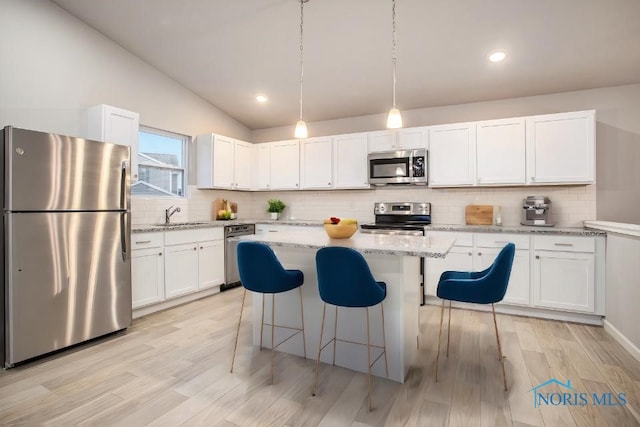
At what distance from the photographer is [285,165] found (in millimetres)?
5332

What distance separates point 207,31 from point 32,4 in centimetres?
152

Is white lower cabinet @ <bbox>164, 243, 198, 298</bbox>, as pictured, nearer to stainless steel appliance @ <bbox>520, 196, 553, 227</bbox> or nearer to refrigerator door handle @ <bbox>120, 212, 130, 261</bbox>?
refrigerator door handle @ <bbox>120, 212, 130, 261</bbox>

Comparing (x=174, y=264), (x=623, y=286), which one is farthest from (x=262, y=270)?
(x=623, y=286)

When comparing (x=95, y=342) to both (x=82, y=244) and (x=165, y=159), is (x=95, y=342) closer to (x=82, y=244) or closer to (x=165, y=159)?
(x=82, y=244)

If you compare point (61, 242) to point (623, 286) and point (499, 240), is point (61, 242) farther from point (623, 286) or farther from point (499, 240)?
point (623, 286)

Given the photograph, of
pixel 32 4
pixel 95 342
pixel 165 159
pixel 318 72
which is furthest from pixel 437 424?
pixel 32 4

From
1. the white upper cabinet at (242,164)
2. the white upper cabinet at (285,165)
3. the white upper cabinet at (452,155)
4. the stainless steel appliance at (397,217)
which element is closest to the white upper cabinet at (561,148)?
the white upper cabinet at (452,155)

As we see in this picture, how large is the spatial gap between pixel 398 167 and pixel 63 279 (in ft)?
12.3

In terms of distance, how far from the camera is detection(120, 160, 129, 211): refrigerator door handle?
3.09 m

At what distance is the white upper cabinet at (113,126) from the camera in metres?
3.34

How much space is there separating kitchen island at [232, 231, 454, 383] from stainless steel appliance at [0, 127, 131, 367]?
1.39m

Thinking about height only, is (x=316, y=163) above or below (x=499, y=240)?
above

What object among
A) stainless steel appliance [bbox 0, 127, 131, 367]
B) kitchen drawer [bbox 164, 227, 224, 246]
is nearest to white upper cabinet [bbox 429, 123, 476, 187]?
kitchen drawer [bbox 164, 227, 224, 246]

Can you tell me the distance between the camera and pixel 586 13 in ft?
9.09
